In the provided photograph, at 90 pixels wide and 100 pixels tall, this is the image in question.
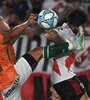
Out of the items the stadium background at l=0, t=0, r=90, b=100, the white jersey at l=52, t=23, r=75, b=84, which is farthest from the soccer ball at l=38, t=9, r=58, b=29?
the stadium background at l=0, t=0, r=90, b=100

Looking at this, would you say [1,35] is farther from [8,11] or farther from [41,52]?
[8,11]

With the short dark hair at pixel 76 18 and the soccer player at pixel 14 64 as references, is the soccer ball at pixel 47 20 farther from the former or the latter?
the short dark hair at pixel 76 18

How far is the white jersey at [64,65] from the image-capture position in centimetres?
706

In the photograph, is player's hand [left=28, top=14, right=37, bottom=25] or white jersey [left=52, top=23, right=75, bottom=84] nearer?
player's hand [left=28, top=14, right=37, bottom=25]

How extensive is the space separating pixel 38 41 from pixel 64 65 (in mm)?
2737

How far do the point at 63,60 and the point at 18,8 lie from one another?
4.00m

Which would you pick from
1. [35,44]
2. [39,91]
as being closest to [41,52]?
[39,91]

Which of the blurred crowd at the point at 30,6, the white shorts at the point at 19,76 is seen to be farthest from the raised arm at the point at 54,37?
the blurred crowd at the point at 30,6

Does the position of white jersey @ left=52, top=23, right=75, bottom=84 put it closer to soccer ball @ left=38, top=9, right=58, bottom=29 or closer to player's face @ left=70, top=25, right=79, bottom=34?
player's face @ left=70, top=25, right=79, bottom=34

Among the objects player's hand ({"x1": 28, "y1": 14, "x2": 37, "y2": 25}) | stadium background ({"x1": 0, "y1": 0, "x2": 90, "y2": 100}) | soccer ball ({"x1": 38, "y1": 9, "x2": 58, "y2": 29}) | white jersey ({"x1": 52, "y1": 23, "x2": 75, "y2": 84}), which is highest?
player's hand ({"x1": 28, "y1": 14, "x2": 37, "y2": 25})

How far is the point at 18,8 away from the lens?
35.8 ft

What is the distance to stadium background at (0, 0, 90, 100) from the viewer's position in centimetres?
895

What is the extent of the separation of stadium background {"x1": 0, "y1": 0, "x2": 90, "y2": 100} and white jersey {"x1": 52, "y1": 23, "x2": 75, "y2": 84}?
0.63m

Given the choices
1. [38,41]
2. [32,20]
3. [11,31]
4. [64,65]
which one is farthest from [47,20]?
[38,41]
